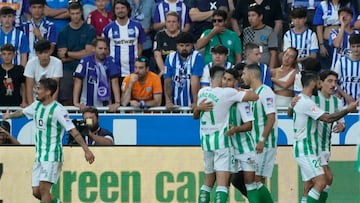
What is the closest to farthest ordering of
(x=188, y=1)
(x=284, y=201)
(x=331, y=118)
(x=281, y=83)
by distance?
(x=331, y=118), (x=284, y=201), (x=281, y=83), (x=188, y=1)

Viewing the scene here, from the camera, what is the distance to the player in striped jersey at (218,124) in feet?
53.0

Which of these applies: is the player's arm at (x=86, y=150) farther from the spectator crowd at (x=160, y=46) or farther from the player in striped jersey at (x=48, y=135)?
the spectator crowd at (x=160, y=46)

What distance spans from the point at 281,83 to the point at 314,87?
281 cm

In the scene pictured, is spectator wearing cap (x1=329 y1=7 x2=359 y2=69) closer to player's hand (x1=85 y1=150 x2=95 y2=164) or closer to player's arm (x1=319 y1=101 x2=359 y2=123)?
player's arm (x1=319 y1=101 x2=359 y2=123)

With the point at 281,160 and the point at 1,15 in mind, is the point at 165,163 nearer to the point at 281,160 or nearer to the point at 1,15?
the point at 281,160

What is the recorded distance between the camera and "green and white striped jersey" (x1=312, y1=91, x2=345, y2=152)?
53.7 ft

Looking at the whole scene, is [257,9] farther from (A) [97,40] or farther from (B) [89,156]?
(B) [89,156]

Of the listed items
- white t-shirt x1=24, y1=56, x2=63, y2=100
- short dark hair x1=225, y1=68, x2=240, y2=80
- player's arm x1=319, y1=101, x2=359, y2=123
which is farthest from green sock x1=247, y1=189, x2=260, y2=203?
white t-shirt x1=24, y1=56, x2=63, y2=100

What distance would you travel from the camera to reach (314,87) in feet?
53.3

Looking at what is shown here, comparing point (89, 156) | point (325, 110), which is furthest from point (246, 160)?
point (89, 156)

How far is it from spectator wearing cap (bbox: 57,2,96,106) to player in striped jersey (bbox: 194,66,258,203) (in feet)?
12.8

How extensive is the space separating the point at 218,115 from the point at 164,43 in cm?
372

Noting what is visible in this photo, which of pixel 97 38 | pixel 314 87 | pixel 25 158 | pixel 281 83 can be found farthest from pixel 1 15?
pixel 314 87

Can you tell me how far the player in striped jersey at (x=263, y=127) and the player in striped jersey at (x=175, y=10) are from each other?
3.64 meters
